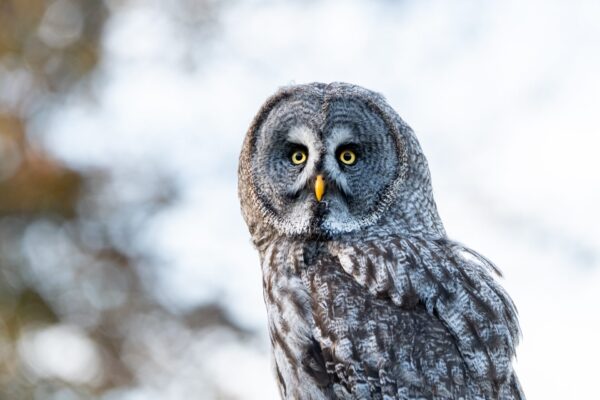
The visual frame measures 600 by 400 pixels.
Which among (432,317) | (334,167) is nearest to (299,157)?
(334,167)

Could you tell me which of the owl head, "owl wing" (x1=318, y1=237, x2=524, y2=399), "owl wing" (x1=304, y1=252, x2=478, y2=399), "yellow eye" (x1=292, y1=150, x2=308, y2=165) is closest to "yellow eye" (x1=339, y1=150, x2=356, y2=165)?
the owl head

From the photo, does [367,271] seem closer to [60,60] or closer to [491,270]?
[491,270]

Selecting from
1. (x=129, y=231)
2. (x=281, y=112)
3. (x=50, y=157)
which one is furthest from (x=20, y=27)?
(x=281, y=112)

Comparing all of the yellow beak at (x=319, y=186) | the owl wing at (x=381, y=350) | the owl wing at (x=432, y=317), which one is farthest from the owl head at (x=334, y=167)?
the owl wing at (x=381, y=350)

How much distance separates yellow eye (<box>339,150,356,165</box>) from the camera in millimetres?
4141

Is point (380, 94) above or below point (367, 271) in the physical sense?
above

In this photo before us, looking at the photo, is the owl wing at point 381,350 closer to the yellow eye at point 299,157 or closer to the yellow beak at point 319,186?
the yellow beak at point 319,186

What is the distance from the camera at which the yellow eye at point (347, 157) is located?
4.14m

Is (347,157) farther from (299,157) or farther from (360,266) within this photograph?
(360,266)

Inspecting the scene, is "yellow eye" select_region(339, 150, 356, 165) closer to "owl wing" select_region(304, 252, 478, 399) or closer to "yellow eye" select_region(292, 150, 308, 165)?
"yellow eye" select_region(292, 150, 308, 165)

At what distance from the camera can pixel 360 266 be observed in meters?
3.76

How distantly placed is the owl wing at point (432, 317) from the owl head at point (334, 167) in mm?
300

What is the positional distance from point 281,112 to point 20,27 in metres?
10.7

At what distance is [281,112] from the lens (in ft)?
14.1
